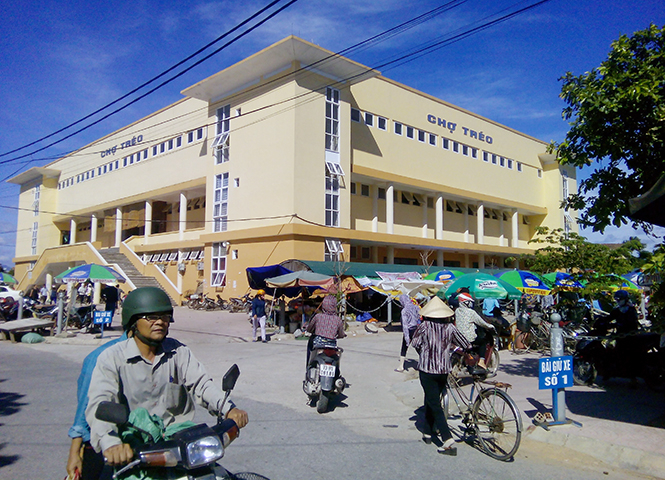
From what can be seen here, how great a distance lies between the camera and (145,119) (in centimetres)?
4238

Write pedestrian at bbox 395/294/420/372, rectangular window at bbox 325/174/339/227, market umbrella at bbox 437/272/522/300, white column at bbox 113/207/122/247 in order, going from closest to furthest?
pedestrian at bbox 395/294/420/372, market umbrella at bbox 437/272/522/300, rectangular window at bbox 325/174/339/227, white column at bbox 113/207/122/247

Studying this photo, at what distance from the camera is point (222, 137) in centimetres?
3166

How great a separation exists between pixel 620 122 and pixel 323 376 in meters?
6.13

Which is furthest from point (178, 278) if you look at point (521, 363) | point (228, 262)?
point (521, 363)

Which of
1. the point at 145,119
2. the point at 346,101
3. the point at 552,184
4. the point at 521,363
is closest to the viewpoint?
the point at 521,363

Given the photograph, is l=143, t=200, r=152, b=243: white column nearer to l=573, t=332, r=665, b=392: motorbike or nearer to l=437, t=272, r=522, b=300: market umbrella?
l=437, t=272, r=522, b=300: market umbrella

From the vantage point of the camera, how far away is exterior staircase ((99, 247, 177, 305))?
35000mm

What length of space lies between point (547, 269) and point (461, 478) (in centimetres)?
648

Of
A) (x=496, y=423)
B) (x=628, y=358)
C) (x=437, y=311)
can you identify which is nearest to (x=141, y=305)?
(x=437, y=311)

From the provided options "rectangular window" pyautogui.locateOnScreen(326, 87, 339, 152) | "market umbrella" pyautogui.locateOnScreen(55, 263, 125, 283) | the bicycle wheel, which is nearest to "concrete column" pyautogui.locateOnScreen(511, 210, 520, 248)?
"rectangular window" pyautogui.locateOnScreen(326, 87, 339, 152)

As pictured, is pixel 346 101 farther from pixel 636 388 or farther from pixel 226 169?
pixel 636 388

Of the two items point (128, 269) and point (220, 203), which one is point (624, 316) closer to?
point (220, 203)

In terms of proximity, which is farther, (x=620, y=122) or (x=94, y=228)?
(x=94, y=228)

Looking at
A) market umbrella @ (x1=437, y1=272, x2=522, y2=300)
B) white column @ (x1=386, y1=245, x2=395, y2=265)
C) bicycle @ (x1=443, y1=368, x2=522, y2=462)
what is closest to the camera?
bicycle @ (x1=443, y1=368, x2=522, y2=462)
